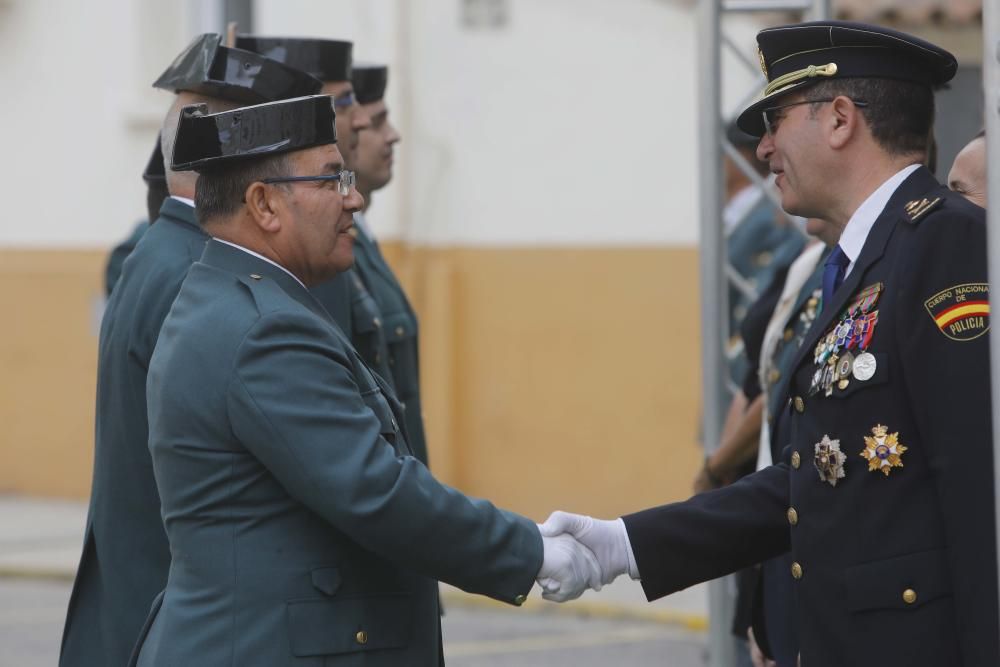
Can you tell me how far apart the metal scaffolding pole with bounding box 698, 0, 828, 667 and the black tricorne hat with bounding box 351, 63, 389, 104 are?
1.01m

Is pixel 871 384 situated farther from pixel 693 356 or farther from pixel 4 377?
pixel 4 377

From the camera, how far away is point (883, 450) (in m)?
2.83

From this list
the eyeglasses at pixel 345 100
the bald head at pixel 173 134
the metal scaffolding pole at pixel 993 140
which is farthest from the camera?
the eyeglasses at pixel 345 100

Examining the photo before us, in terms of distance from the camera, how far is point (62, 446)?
11.3 metres

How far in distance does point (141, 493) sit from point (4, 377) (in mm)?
8434

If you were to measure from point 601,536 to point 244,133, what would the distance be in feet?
3.54

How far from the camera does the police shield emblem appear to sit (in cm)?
271

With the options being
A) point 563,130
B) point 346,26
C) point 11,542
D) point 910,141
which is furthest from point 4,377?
point 910,141

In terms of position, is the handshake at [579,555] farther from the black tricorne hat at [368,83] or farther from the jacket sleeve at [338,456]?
the black tricorne hat at [368,83]

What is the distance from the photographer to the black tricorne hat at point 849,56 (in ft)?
9.96

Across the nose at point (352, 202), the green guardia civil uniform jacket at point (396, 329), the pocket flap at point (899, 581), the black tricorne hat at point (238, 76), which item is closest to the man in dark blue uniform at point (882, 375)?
the pocket flap at point (899, 581)

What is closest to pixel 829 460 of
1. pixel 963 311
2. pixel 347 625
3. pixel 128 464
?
pixel 963 311

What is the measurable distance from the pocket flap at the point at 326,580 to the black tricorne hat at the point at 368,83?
8.40 ft


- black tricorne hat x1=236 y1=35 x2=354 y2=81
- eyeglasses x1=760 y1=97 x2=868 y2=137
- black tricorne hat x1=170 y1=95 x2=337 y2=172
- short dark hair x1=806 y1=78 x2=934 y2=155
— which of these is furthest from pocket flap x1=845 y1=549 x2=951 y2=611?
black tricorne hat x1=236 y1=35 x2=354 y2=81
